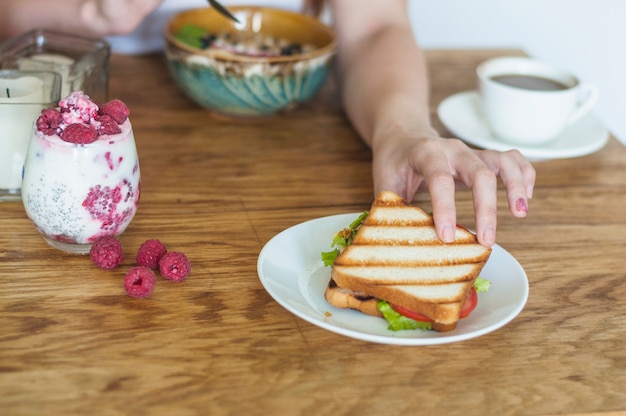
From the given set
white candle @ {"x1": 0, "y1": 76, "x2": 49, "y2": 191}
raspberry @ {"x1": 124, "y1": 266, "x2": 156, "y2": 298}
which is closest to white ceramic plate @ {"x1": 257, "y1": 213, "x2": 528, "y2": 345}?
raspberry @ {"x1": 124, "y1": 266, "x2": 156, "y2": 298}

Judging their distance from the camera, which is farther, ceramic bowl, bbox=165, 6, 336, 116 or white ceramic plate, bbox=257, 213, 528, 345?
ceramic bowl, bbox=165, 6, 336, 116

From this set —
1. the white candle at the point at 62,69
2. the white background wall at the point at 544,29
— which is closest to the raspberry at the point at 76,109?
the white candle at the point at 62,69

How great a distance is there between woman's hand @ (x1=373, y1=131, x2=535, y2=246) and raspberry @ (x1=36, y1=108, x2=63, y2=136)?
0.48 m

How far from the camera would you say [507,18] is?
258 cm

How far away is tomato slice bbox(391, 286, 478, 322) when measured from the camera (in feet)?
3.09

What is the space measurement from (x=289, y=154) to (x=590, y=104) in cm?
58

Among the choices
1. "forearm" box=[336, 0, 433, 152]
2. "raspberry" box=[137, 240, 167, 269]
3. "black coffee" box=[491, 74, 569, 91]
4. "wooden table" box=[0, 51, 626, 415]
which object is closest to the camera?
"wooden table" box=[0, 51, 626, 415]

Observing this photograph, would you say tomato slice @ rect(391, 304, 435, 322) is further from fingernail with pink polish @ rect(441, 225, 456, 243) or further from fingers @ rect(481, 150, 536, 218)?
fingers @ rect(481, 150, 536, 218)

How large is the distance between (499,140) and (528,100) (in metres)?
0.10

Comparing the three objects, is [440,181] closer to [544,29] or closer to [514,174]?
[514,174]

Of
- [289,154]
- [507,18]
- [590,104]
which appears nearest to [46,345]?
[289,154]

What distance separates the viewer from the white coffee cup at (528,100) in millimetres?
1445

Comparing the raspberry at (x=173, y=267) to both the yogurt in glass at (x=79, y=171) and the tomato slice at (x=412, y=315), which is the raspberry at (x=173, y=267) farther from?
the tomato slice at (x=412, y=315)

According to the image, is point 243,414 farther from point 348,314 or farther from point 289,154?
point 289,154
